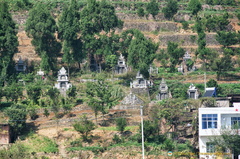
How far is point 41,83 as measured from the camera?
8075 cm

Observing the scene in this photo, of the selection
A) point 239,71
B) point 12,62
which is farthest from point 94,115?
point 239,71

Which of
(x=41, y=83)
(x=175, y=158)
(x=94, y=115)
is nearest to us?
(x=175, y=158)

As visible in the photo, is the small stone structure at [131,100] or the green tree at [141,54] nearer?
the small stone structure at [131,100]

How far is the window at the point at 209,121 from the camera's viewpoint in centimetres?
6328

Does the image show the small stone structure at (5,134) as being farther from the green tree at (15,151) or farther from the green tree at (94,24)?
the green tree at (94,24)

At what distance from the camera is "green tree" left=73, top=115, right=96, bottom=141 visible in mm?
67438

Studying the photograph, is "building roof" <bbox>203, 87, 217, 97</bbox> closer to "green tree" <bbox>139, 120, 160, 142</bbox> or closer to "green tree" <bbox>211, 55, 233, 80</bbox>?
"green tree" <bbox>139, 120, 160, 142</bbox>

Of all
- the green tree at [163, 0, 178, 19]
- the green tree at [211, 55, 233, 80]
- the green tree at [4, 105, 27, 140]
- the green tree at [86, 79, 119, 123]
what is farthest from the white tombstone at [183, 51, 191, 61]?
the green tree at [4, 105, 27, 140]

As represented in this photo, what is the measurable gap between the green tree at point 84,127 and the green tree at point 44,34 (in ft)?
51.9

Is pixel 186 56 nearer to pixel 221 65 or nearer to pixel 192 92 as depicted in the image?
pixel 221 65

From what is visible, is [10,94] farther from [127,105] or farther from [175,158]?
Result: [175,158]

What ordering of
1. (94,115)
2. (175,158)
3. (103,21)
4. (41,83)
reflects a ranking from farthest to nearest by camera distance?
(103,21)
(41,83)
(94,115)
(175,158)

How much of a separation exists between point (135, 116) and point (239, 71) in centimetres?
1964

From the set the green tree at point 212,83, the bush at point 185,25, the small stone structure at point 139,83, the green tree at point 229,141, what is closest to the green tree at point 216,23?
the bush at point 185,25
